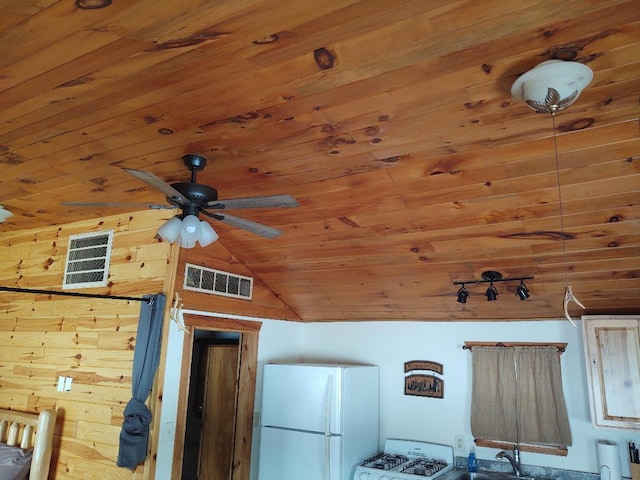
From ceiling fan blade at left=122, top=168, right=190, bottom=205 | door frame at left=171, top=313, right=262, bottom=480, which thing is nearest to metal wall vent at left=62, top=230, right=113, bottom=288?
door frame at left=171, top=313, right=262, bottom=480

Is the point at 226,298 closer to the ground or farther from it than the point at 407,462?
farther from it

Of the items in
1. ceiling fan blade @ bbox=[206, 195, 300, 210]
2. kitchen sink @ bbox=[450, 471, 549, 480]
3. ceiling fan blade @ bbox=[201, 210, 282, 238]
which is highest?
ceiling fan blade @ bbox=[206, 195, 300, 210]

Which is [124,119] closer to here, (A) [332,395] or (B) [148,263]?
(B) [148,263]

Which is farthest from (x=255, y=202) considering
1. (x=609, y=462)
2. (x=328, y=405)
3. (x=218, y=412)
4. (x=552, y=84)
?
(x=218, y=412)

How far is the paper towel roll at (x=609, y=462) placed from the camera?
3.46m

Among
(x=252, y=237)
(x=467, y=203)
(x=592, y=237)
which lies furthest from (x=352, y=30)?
(x=252, y=237)

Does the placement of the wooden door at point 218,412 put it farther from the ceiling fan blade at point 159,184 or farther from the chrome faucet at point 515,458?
the ceiling fan blade at point 159,184

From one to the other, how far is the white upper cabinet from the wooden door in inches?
125

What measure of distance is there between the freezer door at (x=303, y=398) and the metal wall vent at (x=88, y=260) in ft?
5.45

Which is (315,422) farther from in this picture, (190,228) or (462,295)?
(190,228)

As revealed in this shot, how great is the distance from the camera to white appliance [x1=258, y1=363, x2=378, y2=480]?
3.87 m

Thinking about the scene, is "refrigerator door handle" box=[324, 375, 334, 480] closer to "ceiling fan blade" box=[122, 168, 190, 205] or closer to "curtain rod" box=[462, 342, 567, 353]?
"curtain rod" box=[462, 342, 567, 353]

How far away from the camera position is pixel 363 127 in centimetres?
227

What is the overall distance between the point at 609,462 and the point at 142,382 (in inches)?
135
